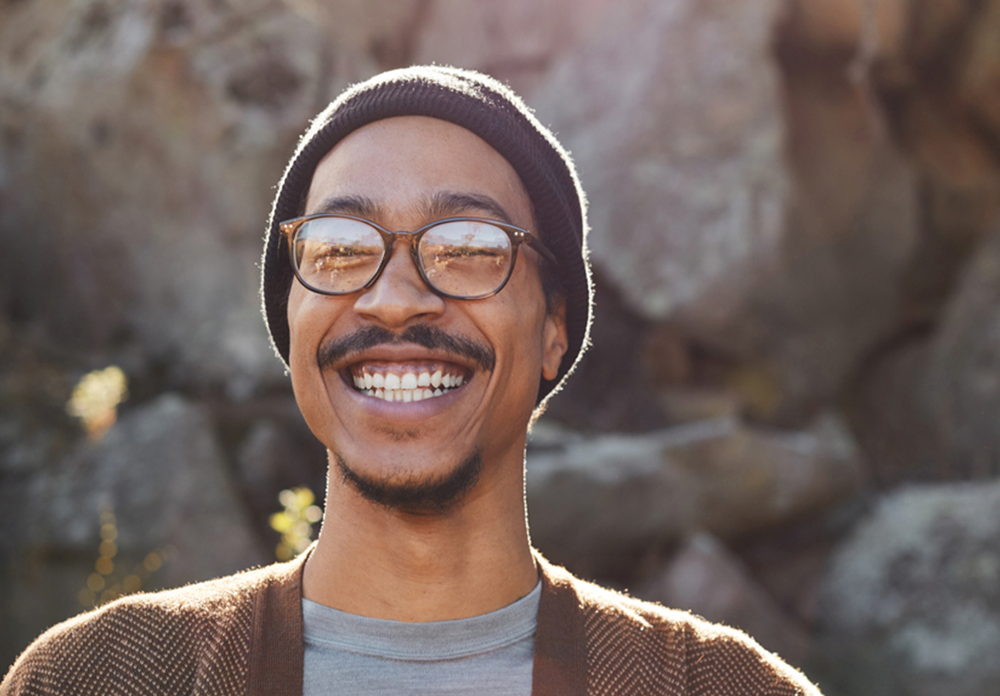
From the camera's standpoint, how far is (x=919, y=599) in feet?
18.7

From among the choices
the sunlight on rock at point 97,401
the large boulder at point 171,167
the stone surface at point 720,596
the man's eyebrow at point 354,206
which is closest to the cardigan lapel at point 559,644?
the man's eyebrow at point 354,206

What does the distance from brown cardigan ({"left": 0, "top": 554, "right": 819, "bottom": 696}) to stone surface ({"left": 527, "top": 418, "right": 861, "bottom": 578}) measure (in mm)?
3652

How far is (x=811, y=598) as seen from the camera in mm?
6203

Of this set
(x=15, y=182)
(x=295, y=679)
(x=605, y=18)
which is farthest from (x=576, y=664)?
(x=605, y=18)

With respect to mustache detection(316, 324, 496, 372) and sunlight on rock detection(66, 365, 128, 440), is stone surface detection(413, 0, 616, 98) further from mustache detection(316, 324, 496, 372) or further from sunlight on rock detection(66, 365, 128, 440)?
mustache detection(316, 324, 496, 372)

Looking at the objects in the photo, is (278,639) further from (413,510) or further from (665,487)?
(665,487)

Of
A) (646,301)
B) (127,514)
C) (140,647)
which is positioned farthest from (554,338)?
(646,301)

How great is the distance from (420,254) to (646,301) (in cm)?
560

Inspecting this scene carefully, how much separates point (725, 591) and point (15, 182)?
530 cm

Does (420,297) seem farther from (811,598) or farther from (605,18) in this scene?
(605,18)

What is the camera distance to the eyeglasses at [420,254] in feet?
5.95

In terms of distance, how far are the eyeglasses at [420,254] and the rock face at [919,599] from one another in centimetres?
430

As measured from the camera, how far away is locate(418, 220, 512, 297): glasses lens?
1.81 m

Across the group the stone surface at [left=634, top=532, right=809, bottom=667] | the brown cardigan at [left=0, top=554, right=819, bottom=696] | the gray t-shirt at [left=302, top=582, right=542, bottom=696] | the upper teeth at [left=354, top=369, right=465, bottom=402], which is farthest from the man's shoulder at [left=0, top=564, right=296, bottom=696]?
the stone surface at [left=634, top=532, right=809, bottom=667]
